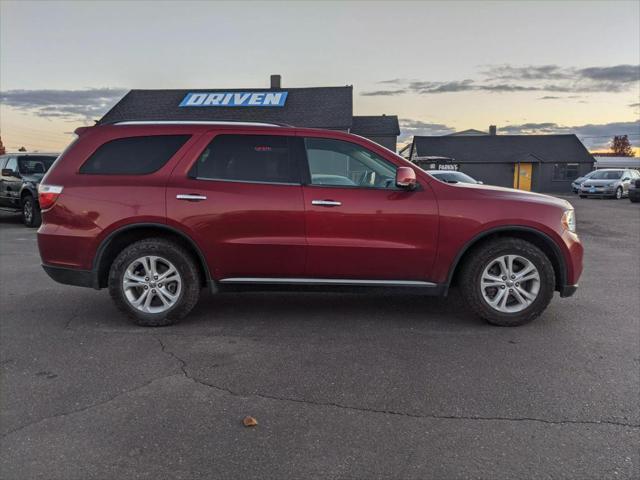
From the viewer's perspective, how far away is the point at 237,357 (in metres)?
4.23

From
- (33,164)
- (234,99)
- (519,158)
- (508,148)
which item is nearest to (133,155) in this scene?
(33,164)

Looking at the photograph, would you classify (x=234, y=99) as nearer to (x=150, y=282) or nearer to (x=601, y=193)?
(x=601, y=193)

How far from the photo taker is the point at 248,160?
5.00 metres

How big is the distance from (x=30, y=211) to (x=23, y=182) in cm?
76

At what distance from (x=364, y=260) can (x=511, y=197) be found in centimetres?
152

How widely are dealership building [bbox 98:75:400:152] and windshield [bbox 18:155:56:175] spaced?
16.9m

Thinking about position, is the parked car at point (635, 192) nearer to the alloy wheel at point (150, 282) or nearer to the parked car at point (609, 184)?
the parked car at point (609, 184)

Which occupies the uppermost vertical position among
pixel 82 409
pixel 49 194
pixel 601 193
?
pixel 49 194

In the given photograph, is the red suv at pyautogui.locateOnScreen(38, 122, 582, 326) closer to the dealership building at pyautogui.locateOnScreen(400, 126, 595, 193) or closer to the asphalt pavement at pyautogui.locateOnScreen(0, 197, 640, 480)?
the asphalt pavement at pyautogui.locateOnScreen(0, 197, 640, 480)

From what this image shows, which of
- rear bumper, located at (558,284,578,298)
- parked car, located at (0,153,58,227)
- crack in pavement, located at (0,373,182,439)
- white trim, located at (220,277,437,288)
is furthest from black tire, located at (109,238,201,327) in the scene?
parked car, located at (0,153,58,227)

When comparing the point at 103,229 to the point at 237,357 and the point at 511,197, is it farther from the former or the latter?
the point at 511,197

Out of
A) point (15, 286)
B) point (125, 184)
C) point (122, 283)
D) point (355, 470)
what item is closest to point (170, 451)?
point (355, 470)

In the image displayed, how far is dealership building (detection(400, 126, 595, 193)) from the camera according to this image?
139 feet

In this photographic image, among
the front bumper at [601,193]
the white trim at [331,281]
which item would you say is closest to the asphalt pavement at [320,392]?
the white trim at [331,281]
